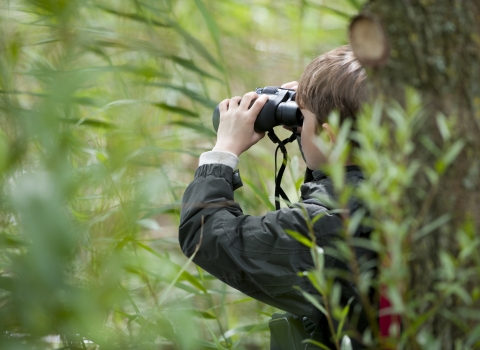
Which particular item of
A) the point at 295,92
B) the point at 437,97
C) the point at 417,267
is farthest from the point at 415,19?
the point at 295,92

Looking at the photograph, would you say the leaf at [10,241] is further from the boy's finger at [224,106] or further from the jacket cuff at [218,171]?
the boy's finger at [224,106]

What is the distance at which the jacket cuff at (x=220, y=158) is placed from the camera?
130cm

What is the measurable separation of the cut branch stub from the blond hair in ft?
1.70

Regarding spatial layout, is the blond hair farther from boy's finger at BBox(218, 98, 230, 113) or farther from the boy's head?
boy's finger at BBox(218, 98, 230, 113)

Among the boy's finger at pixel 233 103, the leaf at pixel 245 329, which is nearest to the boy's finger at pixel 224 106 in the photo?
the boy's finger at pixel 233 103

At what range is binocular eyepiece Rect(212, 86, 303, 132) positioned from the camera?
134cm

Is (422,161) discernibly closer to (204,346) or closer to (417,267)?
(417,267)

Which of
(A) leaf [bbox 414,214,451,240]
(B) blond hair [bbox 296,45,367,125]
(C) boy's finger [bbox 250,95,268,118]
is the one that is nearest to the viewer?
(A) leaf [bbox 414,214,451,240]

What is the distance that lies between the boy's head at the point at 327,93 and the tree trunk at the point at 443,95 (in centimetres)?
53

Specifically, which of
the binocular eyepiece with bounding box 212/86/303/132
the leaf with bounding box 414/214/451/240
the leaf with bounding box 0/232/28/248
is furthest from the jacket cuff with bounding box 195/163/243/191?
the leaf with bounding box 414/214/451/240

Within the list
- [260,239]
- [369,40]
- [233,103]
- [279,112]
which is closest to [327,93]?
[279,112]

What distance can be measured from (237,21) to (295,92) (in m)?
1.31

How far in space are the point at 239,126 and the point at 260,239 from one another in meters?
0.29

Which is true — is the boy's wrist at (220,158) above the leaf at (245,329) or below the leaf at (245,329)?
above
